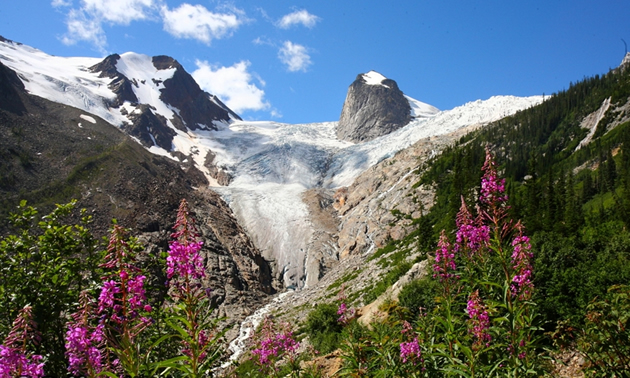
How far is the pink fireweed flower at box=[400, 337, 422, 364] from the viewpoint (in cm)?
454

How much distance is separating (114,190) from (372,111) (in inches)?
3771

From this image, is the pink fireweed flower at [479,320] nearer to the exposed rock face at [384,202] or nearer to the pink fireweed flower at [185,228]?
the pink fireweed flower at [185,228]

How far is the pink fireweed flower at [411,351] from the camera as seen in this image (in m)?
4.54

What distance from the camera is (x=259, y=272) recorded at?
152 feet

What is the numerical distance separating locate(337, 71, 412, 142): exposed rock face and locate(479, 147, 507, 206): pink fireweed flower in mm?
118251

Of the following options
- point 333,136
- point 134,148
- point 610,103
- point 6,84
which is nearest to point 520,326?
point 134,148

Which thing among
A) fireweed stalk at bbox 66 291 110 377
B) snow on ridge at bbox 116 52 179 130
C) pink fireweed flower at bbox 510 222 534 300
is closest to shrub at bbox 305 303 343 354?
pink fireweed flower at bbox 510 222 534 300

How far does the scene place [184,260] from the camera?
3.32 metres

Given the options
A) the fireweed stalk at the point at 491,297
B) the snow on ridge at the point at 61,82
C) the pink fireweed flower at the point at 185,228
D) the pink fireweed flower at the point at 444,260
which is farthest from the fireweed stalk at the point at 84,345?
the snow on ridge at the point at 61,82

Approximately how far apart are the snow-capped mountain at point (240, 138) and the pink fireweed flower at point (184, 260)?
47.7 meters

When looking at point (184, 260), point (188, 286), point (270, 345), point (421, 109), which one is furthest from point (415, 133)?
point (188, 286)

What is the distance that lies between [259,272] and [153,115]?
229 ft

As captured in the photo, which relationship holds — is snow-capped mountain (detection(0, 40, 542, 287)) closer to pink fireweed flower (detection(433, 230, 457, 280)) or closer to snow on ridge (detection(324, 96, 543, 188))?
snow on ridge (detection(324, 96, 543, 188))

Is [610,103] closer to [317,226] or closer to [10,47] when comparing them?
[317,226]
